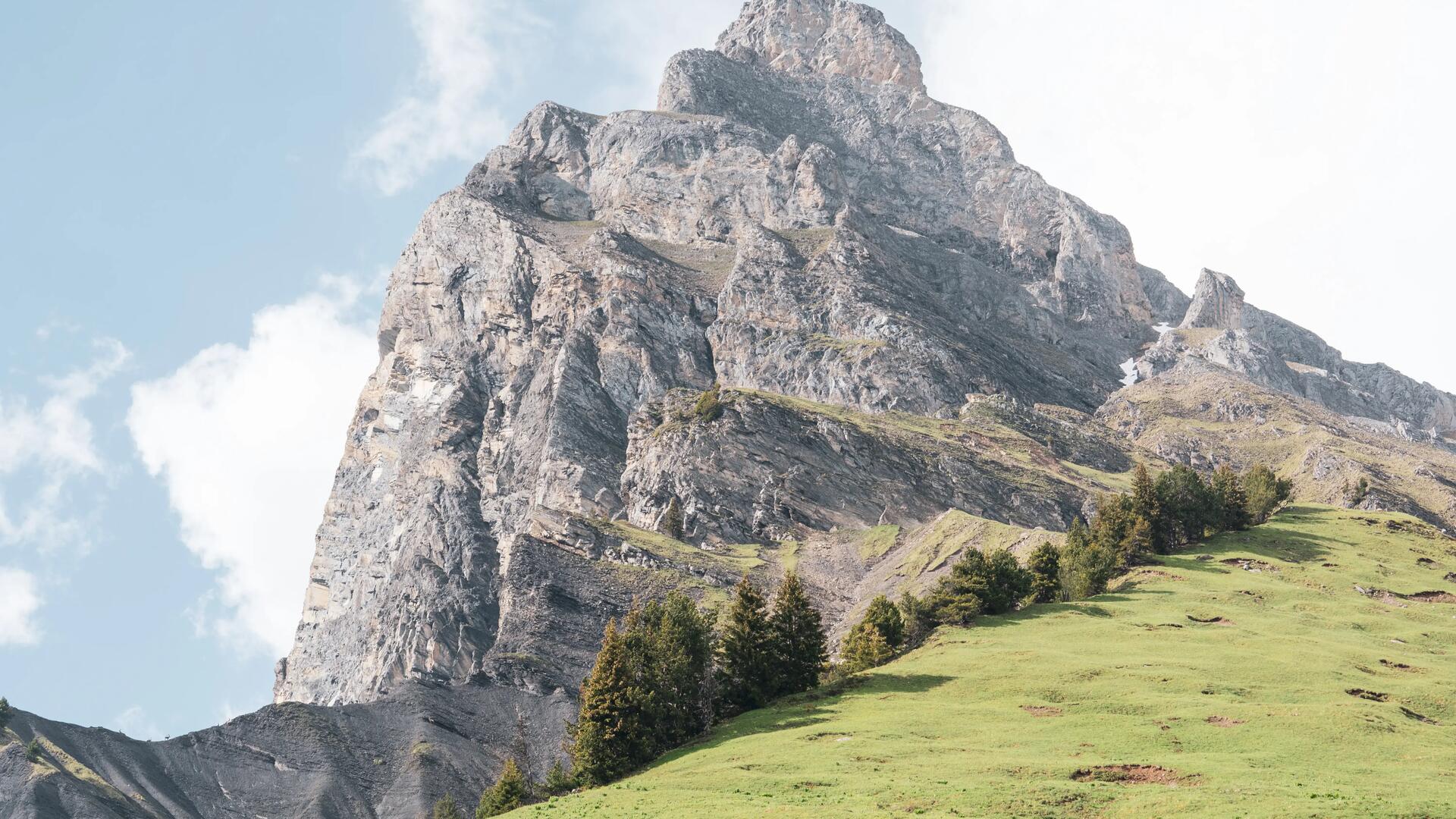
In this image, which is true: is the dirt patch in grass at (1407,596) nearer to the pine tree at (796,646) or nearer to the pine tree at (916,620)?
the pine tree at (916,620)

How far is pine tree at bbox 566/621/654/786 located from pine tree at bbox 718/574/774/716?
7.75 metres

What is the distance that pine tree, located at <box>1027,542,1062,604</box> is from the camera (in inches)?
4090

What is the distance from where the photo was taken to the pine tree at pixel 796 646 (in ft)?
280

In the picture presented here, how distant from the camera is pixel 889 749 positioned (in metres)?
64.3

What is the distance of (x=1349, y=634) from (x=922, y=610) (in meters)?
30.4

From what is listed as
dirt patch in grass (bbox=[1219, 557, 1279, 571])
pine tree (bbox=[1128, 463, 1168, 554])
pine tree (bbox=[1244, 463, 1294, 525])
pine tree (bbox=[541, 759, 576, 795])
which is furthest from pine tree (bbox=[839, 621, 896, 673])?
pine tree (bbox=[1244, 463, 1294, 525])

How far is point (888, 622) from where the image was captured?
94312mm

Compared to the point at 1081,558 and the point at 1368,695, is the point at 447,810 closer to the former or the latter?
the point at 1081,558

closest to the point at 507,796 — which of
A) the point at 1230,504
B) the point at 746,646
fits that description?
the point at 746,646

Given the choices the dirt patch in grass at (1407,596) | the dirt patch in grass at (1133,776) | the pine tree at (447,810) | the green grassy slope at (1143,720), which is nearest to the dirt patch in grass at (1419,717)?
the green grassy slope at (1143,720)

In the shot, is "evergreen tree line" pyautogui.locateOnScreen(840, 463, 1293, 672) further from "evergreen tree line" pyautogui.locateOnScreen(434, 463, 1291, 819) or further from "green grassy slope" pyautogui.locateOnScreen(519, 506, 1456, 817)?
"green grassy slope" pyautogui.locateOnScreen(519, 506, 1456, 817)

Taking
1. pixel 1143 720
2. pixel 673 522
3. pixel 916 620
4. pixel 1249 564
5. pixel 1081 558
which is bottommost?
Result: pixel 1143 720

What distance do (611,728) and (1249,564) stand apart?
65.3 metres

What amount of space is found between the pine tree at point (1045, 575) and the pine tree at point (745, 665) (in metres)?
28.0
